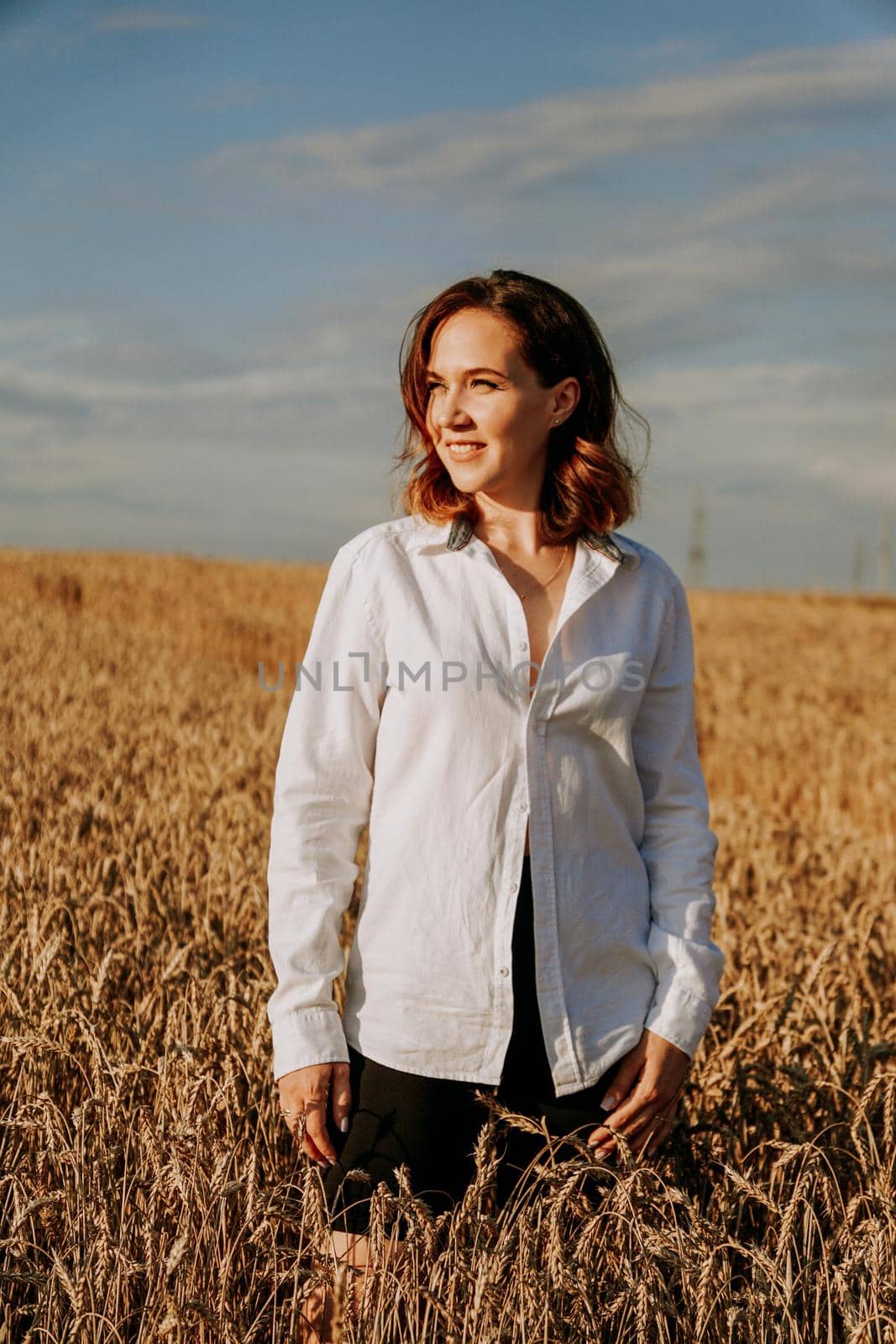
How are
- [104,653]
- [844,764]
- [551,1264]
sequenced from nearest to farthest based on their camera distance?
1. [551,1264]
2. [844,764]
3. [104,653]

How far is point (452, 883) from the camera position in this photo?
6.34 feet

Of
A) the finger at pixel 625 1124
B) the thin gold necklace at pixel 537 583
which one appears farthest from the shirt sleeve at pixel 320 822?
the finger at pixel 625 1124

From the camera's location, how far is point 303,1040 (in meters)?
1.94

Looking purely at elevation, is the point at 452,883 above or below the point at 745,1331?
above

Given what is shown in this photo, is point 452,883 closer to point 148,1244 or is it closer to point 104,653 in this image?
point 148,1244

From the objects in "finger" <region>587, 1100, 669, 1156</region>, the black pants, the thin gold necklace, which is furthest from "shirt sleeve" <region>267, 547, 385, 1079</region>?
"finger" <region>587, 1100, 669, 1156</region>

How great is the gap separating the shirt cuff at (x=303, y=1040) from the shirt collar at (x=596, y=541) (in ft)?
2.54

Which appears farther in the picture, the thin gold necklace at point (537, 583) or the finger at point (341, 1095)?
the thin gold necklace at point (537, 583)

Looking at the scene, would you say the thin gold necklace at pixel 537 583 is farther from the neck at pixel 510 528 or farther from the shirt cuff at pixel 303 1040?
the shirt cuff at pixel 303 1040

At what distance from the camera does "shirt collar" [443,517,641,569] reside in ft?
6.67

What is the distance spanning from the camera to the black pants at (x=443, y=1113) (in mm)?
1933

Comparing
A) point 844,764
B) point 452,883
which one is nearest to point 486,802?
point 452,883

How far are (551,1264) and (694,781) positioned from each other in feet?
2.63

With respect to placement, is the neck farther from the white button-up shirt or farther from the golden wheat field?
the golden wheat field
